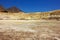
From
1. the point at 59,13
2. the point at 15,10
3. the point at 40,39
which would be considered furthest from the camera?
the point at 15,10

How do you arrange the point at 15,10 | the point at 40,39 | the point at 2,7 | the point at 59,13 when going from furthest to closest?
the point at 15,10 < the point at 2,7 < the point at 59,13 < the point at 40,39

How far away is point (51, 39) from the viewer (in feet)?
35.3

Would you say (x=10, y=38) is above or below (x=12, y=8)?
below

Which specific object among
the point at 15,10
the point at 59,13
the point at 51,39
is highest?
the point at 15,10

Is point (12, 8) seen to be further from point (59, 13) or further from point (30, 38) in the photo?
point (30, 38)

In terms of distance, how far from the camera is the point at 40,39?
10750 millimetres

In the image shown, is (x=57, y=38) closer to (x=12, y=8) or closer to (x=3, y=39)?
(x=3, y=39)

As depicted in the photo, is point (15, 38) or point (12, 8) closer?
point (15, 38)

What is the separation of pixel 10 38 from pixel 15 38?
0.33m

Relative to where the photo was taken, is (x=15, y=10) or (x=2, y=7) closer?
(x=2, y=7)

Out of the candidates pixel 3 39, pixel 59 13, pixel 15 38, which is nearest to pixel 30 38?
pixel 15 38

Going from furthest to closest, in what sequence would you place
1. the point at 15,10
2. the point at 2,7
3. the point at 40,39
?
1. the point at 15,10
2. the point at 2,7
3. the point at 40,39

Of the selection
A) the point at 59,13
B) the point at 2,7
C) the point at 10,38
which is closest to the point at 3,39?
the point at 10,38

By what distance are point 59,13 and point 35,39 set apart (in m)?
25.8
